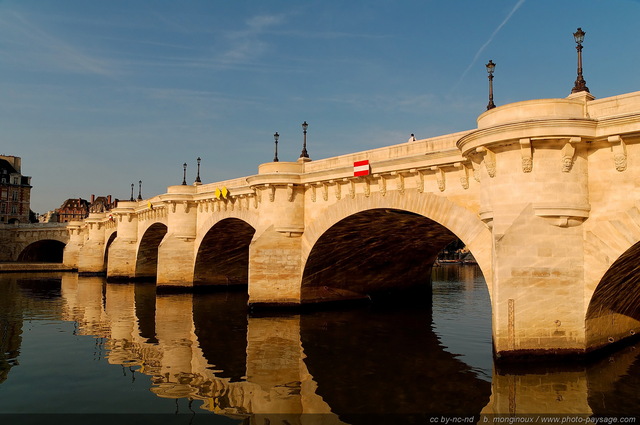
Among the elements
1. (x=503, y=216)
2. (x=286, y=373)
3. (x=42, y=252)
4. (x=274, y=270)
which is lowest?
(x=286, y=373)

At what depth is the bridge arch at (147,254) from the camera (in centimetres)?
5258

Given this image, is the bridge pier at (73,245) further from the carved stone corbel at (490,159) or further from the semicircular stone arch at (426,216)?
the carved stone corbel at (490,159)

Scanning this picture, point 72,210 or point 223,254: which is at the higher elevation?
point 72,210

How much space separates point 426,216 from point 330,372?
7.98 meters

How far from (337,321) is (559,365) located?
13037 mm

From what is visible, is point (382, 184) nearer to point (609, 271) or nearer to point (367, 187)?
point (367, 187)

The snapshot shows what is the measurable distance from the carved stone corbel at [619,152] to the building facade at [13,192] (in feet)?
333

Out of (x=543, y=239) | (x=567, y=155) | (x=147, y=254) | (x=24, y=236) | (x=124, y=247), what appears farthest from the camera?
(x=24, y=236)

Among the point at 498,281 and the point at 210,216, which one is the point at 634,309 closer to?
the point at 498,281

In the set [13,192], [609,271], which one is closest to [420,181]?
[609,271]

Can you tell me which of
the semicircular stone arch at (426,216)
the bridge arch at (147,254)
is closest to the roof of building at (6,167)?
the bridge arch at (147,254)

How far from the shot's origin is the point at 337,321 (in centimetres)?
2570

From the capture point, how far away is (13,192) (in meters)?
93.0

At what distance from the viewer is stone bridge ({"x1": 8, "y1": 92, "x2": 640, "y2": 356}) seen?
14.3m
